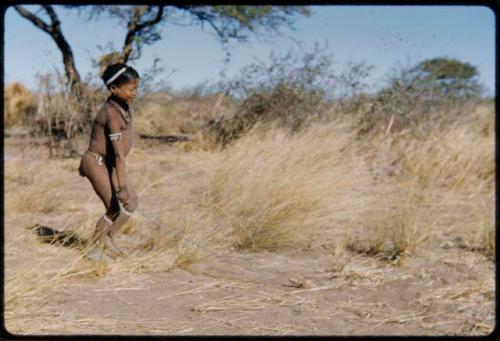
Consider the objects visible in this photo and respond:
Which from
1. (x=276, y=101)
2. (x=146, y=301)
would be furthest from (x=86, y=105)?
(x=146, y=301)

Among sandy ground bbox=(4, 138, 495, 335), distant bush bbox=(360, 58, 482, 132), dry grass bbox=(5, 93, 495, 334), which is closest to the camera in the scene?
sandy ground bbox=(4, 138, 495, 335)

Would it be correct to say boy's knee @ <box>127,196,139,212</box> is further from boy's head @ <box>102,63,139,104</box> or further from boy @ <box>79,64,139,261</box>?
boy's head @ <box>102,63,139,104</box>

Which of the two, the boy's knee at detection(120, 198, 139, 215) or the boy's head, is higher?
the boy's head

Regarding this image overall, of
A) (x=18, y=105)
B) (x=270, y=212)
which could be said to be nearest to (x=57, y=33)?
(x=18, y=105)

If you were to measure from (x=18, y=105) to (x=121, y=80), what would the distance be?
1244 cm

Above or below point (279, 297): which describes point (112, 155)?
above

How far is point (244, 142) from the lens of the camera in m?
8.32

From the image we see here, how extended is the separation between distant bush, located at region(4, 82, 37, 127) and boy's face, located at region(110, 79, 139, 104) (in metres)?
10.3

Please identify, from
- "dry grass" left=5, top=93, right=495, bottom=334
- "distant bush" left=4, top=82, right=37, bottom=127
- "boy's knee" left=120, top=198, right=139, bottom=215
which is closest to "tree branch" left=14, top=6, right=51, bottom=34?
"distant bush" left=4, top=82, right=37, bottom=127

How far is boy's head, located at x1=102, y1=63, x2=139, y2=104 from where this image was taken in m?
3.87

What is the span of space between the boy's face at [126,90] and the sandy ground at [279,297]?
1.01 m

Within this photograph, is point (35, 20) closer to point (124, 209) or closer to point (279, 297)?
point (124, 209)

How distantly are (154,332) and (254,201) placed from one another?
2287 mm

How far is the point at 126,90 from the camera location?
3902 millimetres
